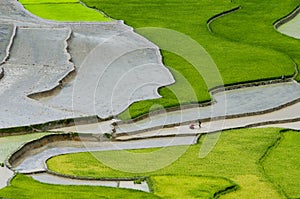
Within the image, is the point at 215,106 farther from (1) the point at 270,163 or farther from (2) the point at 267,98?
(1) the point at 270,163

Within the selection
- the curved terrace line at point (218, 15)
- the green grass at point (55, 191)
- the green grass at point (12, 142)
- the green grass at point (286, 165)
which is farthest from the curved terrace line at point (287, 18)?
the green grass at point (55, 191)

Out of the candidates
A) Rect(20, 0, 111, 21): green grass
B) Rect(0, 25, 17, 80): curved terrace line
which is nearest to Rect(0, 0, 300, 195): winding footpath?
Rect(0, 25, 17, 80): curved terrace line

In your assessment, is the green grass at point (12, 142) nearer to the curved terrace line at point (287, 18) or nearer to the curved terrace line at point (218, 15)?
the curved terrace line at point (218, 15)

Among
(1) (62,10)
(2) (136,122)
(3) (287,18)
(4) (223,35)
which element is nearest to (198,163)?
(2) (136,122)

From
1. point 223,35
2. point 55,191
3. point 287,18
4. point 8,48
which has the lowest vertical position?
point 55,191

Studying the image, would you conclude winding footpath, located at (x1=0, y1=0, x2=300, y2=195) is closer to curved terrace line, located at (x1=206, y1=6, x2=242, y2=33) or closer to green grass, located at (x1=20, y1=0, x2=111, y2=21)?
green grass, located at (x1=20, y1=0, x2=111, y2=21)

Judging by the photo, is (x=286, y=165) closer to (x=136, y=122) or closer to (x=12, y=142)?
(x=136, y=122)
